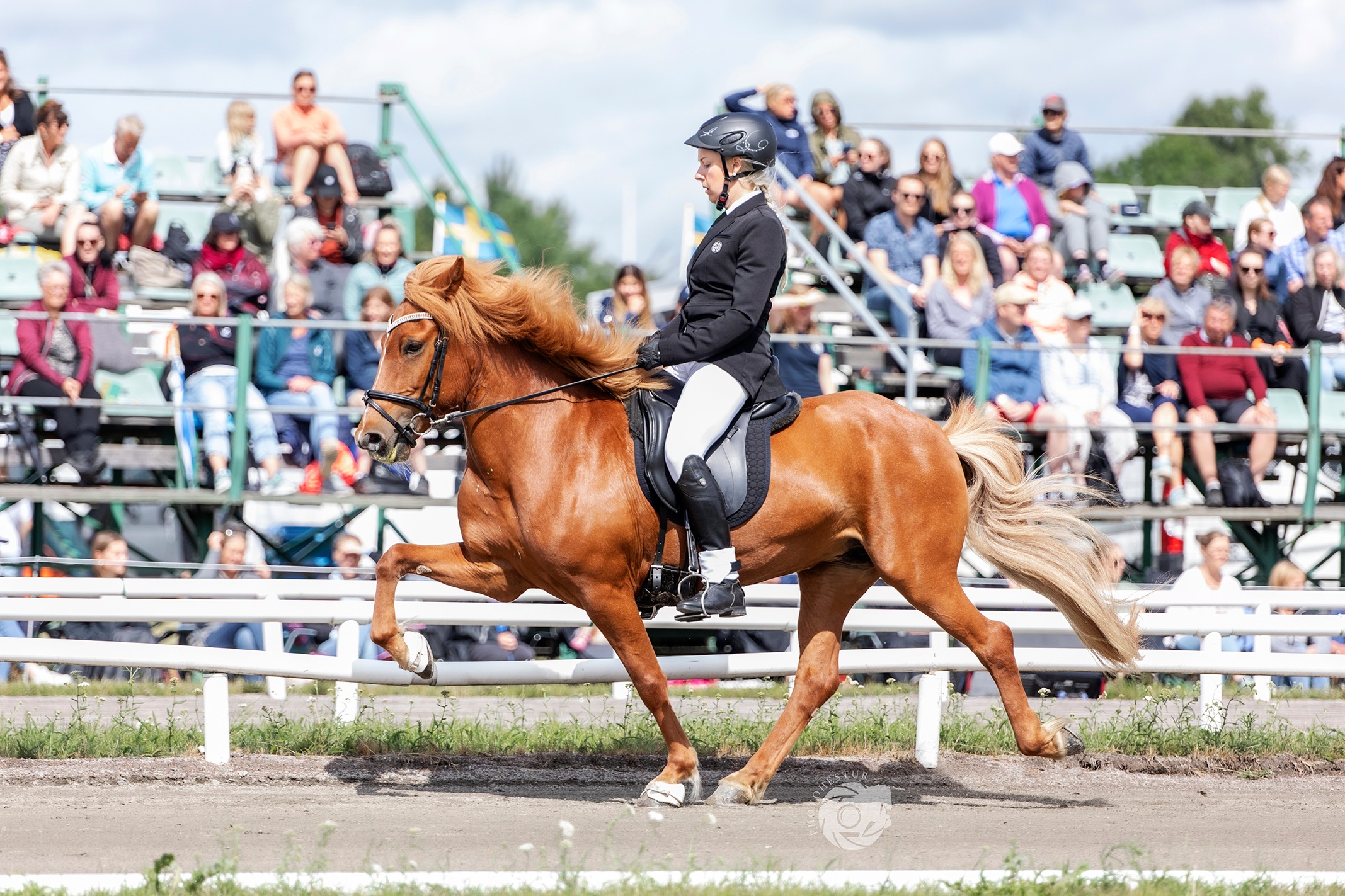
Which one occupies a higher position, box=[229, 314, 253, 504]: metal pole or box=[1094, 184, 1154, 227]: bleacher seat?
box=[1094, 184, 1154, 227]: bleacher seat

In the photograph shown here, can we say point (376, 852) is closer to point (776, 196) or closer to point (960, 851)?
point (960, 851)

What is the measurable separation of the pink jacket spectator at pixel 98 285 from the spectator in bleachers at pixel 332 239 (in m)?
1.62

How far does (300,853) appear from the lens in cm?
508

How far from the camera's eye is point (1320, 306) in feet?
44.5

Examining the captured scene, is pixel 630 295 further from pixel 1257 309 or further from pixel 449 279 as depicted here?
pixel 1257 309

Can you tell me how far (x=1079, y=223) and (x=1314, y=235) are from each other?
2396 millimetres

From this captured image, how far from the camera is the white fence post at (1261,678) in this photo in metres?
9.56

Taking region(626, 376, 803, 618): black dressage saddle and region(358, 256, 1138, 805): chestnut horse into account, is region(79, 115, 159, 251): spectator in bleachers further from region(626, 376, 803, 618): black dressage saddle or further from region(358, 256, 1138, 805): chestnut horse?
region(626, 376, 803, 618): black dressage saddle

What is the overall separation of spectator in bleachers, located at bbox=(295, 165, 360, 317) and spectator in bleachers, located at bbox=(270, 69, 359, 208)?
267 millimetres

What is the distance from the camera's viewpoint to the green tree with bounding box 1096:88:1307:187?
229 feet

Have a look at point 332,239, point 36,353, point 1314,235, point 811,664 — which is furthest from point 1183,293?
point 36,353

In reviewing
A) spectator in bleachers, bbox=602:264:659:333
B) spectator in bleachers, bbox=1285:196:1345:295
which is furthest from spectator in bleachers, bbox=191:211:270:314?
spectator in bleachers, bbox=1285:196:1345:295

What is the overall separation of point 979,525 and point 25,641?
453 cm

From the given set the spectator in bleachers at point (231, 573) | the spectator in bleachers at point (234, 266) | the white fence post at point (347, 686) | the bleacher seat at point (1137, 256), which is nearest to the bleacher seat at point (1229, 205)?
the bleacher seat at point (1137, 256)
